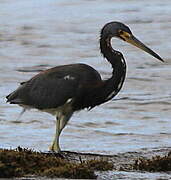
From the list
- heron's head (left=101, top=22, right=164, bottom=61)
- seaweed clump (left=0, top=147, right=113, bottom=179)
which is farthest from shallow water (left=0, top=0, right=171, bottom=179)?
seaweed clump (left=0, top=147, right=113, bottom=179)

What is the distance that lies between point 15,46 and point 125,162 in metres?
11.5

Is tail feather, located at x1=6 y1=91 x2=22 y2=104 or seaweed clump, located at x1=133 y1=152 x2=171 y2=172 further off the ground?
tail feather, located at x1=6 y1=91 x2=22 y2=104

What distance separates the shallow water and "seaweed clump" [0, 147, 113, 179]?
9.11 feet

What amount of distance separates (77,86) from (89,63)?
7.74m

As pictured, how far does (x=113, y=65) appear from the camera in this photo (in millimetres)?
10836

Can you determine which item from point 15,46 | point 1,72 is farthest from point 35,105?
point 15,46

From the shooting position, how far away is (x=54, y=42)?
21.6 meters

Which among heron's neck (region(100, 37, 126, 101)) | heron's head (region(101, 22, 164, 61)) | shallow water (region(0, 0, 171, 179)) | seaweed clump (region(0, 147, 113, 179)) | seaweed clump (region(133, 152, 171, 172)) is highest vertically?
heron's head (region(101, 22, 164, 61))

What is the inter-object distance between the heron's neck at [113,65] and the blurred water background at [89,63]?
81cm

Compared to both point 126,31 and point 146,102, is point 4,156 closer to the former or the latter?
point 126,31

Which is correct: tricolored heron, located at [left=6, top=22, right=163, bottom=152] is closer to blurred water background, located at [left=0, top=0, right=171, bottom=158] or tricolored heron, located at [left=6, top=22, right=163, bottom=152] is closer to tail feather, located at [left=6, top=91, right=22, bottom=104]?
tail feather, located at [left=6, top=91, right=22, bottom=104]

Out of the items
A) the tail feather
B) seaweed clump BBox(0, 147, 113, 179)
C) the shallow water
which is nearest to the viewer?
seaweed clump BBox(0, 147, 113, 179)

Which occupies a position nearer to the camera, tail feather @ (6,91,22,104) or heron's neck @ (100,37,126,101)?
heron's neck @ (100,37,126,101)

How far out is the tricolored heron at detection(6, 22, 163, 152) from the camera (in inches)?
424
